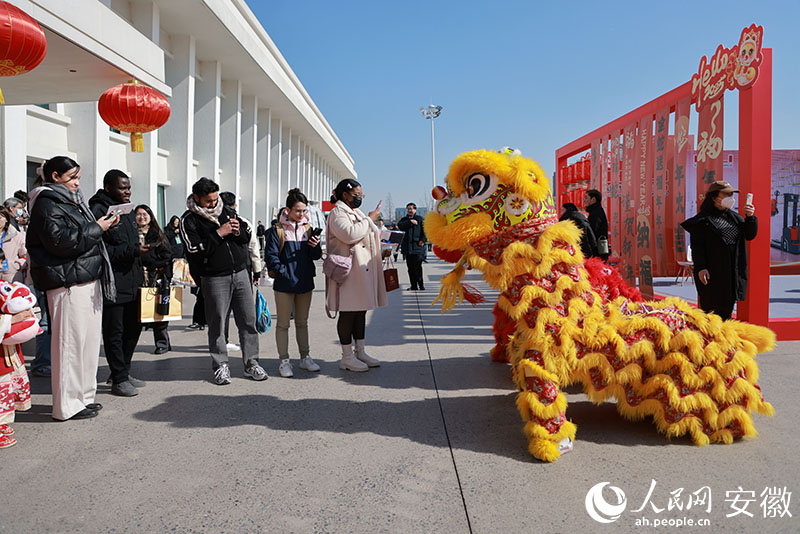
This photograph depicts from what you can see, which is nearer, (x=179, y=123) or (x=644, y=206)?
(x=644, y=206)

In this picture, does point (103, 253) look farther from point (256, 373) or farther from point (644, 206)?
point (644, 206)

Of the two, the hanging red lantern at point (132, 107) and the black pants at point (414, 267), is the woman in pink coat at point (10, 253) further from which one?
the black pants at point (414, 267)

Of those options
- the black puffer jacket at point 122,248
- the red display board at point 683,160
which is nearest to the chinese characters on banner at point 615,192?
the red display board at point 683,160

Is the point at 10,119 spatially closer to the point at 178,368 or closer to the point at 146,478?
the point at 178,368

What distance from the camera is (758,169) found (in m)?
5.38

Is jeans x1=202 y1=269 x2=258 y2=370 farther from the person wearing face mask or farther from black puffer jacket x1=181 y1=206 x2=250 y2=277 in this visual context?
the person wearing face mask

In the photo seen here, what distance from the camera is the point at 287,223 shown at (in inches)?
197

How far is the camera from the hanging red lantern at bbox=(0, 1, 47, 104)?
418 cm

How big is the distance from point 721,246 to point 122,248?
511 centimetres

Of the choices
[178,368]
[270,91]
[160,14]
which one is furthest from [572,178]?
[270,91]

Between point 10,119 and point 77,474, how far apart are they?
8.12 metres

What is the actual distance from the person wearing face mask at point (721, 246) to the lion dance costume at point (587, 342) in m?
1.46

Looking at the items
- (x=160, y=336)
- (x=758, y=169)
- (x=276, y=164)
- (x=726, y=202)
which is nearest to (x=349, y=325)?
(x=160, y=336)

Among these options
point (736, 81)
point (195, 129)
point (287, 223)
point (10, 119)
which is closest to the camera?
point (287, 223)
